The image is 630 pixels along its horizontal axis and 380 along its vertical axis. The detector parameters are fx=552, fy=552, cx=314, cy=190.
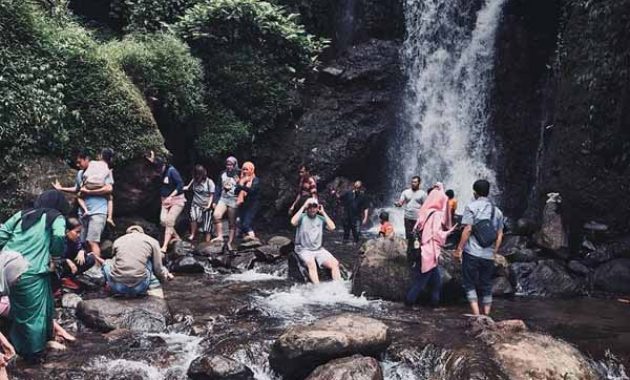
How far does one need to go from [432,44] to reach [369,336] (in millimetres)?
17991

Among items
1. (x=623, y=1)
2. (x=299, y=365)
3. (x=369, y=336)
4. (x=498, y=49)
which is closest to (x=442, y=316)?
(x=369, y=336)

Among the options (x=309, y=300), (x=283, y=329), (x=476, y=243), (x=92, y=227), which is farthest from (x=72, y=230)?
(x=476, y=243)

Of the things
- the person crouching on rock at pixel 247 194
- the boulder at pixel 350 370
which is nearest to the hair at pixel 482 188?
the boulder at pixel 350 370

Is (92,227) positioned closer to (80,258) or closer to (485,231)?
(80,258)

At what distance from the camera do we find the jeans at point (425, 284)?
9.19 metres

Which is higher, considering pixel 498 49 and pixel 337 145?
pixel 498 49

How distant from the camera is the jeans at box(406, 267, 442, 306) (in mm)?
9188

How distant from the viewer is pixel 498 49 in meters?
21.5

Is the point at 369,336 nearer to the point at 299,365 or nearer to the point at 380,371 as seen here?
the point at 380,371

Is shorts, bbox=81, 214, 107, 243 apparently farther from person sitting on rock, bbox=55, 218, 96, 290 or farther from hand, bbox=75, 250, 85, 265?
hand, bbox=75, 250, 85, 265

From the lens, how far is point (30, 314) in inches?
251

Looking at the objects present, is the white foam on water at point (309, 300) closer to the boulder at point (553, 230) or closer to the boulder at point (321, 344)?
the boulder at point (321, 344)

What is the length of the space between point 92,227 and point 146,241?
2312 millimetres

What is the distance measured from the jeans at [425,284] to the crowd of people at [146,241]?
0.02 m
